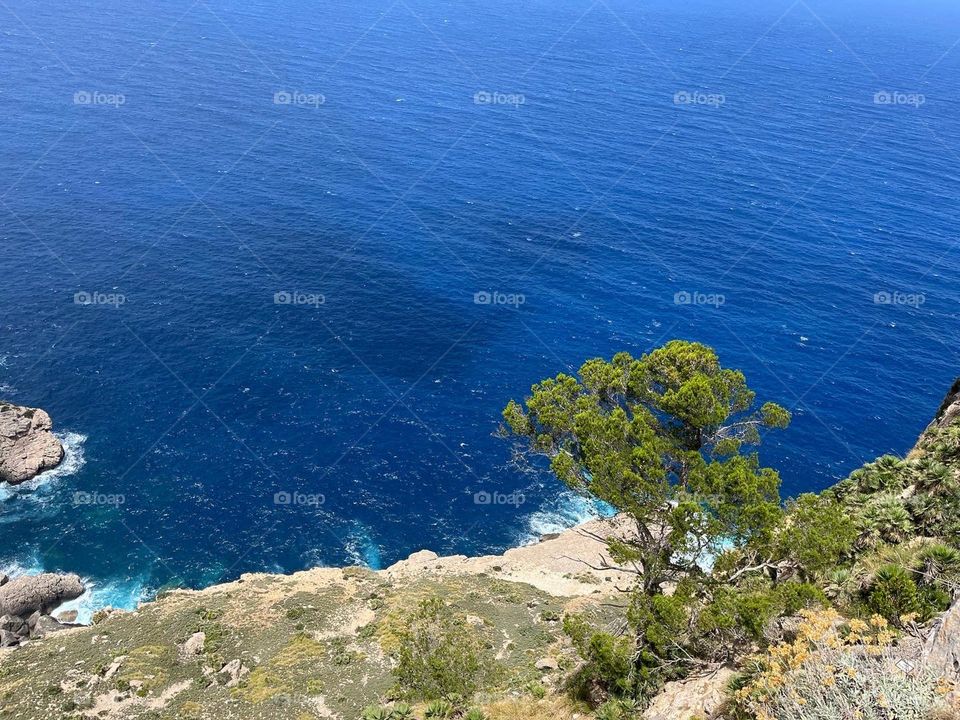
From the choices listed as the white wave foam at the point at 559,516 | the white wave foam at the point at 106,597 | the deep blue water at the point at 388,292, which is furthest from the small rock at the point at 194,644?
the white wave foam at the point at 559,516

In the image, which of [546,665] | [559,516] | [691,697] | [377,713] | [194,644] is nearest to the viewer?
[691,697]

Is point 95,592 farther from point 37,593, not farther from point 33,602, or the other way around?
point 33,602

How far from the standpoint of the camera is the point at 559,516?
75750 millimetres

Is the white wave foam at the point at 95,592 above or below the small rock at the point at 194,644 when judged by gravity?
above

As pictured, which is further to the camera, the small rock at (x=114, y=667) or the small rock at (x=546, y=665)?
the small rock at (x=114, y=667)

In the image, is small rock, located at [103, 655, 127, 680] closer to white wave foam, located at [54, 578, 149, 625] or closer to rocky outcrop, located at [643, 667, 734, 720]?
white wave foam, located at [54, 578, 149, 625]

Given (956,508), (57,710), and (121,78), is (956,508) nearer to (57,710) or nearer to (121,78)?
(57,710)

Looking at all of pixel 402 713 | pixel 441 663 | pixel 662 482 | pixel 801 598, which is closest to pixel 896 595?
pixel 801 598

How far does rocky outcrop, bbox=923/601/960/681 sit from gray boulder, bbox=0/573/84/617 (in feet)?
214

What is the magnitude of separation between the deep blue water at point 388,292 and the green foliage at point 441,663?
18.7 meters

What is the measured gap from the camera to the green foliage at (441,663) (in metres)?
43.0

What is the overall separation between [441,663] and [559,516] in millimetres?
33849

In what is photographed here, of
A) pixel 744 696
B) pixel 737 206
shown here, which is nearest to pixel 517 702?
pixel 744 696

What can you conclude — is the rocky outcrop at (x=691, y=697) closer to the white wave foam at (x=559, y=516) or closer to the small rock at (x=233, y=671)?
the small rock at (x=233, y=671)
